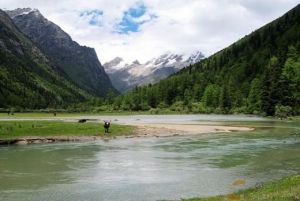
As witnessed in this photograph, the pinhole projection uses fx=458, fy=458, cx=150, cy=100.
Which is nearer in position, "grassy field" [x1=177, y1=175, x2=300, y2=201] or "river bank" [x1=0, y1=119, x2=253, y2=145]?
"grassy field" [x1=177, y1=175, x2=300, y2=201]

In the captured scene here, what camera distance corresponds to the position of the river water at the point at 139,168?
37.1 m

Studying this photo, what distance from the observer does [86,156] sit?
6003 cm

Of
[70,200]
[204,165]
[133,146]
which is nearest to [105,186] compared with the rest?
[70,200]

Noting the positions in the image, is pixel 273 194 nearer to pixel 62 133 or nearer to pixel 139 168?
pixel 139 168

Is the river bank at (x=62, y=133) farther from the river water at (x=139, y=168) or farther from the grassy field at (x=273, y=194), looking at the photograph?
the grassy field at (x=273, y=194)

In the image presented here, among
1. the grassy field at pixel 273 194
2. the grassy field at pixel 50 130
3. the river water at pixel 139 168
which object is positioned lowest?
the river water at pixel 139 168

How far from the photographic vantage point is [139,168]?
49625 mm

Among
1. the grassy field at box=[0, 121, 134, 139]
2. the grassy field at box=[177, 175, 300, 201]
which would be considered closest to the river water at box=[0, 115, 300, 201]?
the grassy field at box=[177, 175, 300, 201]

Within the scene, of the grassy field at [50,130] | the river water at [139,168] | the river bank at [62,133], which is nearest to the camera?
the river water at [139,168]

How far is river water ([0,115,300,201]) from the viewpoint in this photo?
37062 millimetres

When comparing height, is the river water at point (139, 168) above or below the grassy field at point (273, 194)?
below

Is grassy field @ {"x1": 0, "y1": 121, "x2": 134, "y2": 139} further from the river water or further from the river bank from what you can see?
the river water

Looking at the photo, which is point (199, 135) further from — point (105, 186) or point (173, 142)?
point (105, 186)

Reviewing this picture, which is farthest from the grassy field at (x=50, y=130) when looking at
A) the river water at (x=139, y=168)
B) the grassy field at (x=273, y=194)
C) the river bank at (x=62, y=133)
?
the grassy field at (x=273, y=194)
